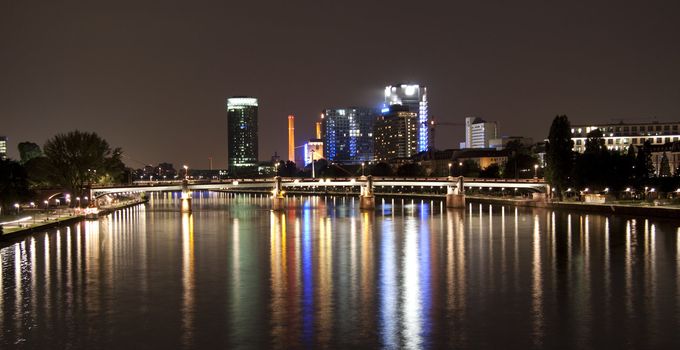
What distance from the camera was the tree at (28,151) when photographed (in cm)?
13350

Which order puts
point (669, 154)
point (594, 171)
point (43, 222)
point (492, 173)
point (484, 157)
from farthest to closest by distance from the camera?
point (484, 157) → point (492, 173) → point (669, 154) → point (594, 171) → point (43, 222)

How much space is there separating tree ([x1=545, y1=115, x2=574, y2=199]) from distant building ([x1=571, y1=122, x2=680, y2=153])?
175ft

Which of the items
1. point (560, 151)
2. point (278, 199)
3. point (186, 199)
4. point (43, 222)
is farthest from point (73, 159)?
point (560, 151)

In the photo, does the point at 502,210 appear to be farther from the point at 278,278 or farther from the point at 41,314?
the point at 41,314

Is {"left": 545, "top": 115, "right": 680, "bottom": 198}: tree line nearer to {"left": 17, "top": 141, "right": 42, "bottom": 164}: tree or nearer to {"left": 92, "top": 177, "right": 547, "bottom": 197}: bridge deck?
{"left": 92, "top": 177, "right": 547, "bottom": 197}: bridge deck

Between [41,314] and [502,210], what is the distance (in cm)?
6701

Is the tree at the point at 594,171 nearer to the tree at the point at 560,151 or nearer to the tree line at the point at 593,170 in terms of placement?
the tree line at the point at 593,170

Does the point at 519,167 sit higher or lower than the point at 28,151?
lower

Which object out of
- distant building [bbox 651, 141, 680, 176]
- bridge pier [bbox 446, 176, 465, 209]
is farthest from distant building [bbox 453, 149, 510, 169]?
bridge pier [bbox 446, 176, 465, 209]

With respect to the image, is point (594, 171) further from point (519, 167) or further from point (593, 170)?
point (519, 167)

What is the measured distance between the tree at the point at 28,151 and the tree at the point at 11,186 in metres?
64.3

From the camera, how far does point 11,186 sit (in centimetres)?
6594

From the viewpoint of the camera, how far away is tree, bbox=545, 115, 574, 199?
8631 centimetres

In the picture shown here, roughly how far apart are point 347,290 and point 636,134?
4879 inches
